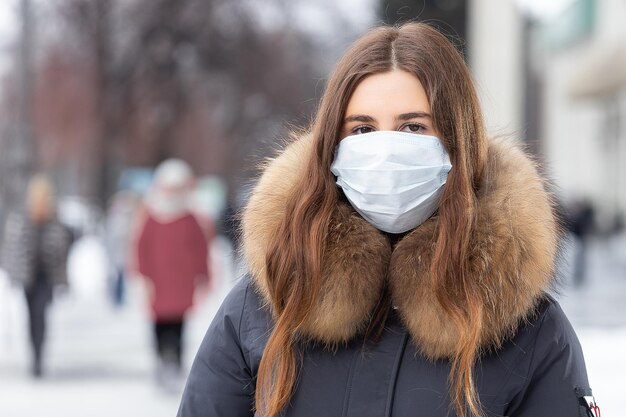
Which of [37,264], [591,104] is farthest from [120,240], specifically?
[591,104]

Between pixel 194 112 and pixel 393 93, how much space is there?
3302 cm

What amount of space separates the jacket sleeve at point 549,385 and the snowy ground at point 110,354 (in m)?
0.26

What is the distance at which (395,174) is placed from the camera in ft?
7.39

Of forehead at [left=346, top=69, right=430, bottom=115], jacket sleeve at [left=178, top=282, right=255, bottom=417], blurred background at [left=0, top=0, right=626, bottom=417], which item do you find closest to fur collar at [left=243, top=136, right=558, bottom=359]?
jacket sleeve at [left=178, top=282, right=255, bottom=417]

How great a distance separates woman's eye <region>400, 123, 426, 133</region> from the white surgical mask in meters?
0.02

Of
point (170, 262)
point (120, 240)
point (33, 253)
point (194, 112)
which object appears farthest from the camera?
point (194, 112)

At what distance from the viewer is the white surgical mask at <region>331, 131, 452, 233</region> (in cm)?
224

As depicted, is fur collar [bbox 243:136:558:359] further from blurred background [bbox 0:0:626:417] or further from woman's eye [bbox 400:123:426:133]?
blurred background [bbox 0:0:626:417]

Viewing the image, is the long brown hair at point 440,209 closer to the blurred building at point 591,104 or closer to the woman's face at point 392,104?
the woman's face at point 392,104

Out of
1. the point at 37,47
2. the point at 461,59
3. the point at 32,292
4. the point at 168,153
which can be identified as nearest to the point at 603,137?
the point at 168,153

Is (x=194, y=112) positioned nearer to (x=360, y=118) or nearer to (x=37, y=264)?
(x=37, y=264)

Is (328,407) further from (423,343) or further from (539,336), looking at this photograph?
(539,336)

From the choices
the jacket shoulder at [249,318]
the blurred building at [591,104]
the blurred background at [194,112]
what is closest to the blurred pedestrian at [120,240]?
the blurred background at [194,112]

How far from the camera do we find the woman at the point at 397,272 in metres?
2.13
